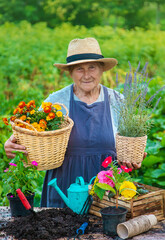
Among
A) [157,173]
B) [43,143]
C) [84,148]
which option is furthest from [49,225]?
[157,173]

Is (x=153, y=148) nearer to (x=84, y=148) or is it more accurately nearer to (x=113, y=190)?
(x=84, y=148)

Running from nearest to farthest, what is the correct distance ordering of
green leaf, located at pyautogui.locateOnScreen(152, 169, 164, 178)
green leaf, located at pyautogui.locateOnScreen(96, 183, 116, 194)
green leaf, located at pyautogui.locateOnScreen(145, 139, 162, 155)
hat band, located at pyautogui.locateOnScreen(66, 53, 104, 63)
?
green leaf, located at pyautogui.locateOnScreen(96, 183, 116, 194)
hat band, located at pyautogui.locateOnScreen(66, 53, 104, 63)
green leaf, located at pyautogui.locateOnScreen(152, 169, 164, 178)
green leaf, located at pyautogui.locateOnScreen(145, 139, 162, 155)

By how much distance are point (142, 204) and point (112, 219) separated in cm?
24

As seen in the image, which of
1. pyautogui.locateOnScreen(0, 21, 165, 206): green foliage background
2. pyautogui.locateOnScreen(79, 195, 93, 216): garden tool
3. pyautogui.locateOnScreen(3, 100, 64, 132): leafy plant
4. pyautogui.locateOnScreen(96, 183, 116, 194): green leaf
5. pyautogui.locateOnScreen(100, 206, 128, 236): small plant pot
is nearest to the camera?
pyautogui.locateOnScreen(100, 206, 128, 236): small plant pot

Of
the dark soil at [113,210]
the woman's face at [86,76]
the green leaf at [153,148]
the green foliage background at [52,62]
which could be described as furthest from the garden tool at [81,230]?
the green leaf at [153,148]

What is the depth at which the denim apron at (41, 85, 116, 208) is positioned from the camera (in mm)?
2494

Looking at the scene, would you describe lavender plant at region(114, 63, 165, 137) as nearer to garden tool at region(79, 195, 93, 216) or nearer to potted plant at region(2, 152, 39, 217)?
garden tool at region(79, 195, 93, 216)

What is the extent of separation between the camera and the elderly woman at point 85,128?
2.49 m

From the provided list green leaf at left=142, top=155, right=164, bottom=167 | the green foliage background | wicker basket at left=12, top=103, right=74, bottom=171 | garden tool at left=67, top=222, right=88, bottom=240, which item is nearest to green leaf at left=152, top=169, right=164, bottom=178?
the green foliage background

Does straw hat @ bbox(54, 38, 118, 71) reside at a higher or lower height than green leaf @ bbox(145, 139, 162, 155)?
higher

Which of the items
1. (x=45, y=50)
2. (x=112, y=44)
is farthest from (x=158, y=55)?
(x=45, y=50)

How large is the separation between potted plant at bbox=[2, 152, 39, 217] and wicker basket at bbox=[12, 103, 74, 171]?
0.06 metres

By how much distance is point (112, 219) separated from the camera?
1.66m

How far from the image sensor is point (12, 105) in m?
5.09
